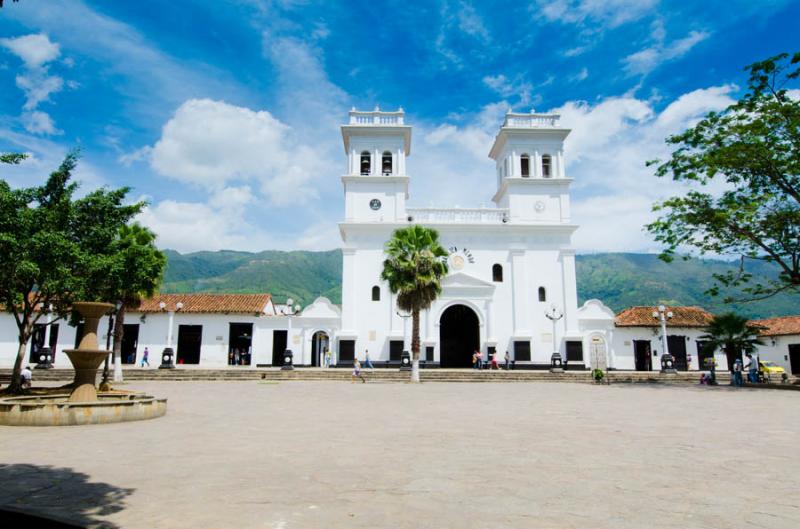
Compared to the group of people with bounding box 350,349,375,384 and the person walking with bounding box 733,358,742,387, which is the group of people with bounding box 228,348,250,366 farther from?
the person walking with bounding box 733,358,742,387

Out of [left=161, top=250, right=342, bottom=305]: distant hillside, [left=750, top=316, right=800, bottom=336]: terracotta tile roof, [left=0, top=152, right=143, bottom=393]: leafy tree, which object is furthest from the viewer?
[left=161, top=250, right=342, bottom=305]: distant hillside

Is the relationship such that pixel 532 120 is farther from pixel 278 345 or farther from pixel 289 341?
pixel 278 345

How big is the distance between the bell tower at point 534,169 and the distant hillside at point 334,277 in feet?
275

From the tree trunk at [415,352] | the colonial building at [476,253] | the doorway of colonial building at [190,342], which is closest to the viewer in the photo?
the tree trunk at [415,352]

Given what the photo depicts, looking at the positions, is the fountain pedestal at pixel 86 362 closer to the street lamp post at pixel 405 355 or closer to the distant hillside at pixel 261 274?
the street lamp post at pixel 405 355

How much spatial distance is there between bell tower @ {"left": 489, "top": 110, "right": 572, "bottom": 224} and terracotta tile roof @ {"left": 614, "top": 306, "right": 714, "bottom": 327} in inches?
285

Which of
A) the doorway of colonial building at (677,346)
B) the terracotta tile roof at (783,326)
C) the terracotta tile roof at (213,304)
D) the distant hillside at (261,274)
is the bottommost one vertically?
the doorway of colonial building at (677,346)

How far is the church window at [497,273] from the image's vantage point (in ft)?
102

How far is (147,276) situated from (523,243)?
22292 mm

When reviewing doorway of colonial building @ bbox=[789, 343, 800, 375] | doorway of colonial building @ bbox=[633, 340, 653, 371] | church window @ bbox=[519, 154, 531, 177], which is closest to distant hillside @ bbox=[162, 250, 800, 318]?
doorway of colonial building @ bbox=[789, 343, 800, 375]

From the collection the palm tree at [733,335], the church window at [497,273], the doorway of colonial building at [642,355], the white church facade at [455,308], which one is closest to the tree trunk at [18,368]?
the white church facade at [455,308]

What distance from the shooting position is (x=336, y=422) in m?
9.85

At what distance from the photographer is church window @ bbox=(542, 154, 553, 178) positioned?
32.8m

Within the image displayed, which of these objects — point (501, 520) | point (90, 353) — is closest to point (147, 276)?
point (90, 353)
